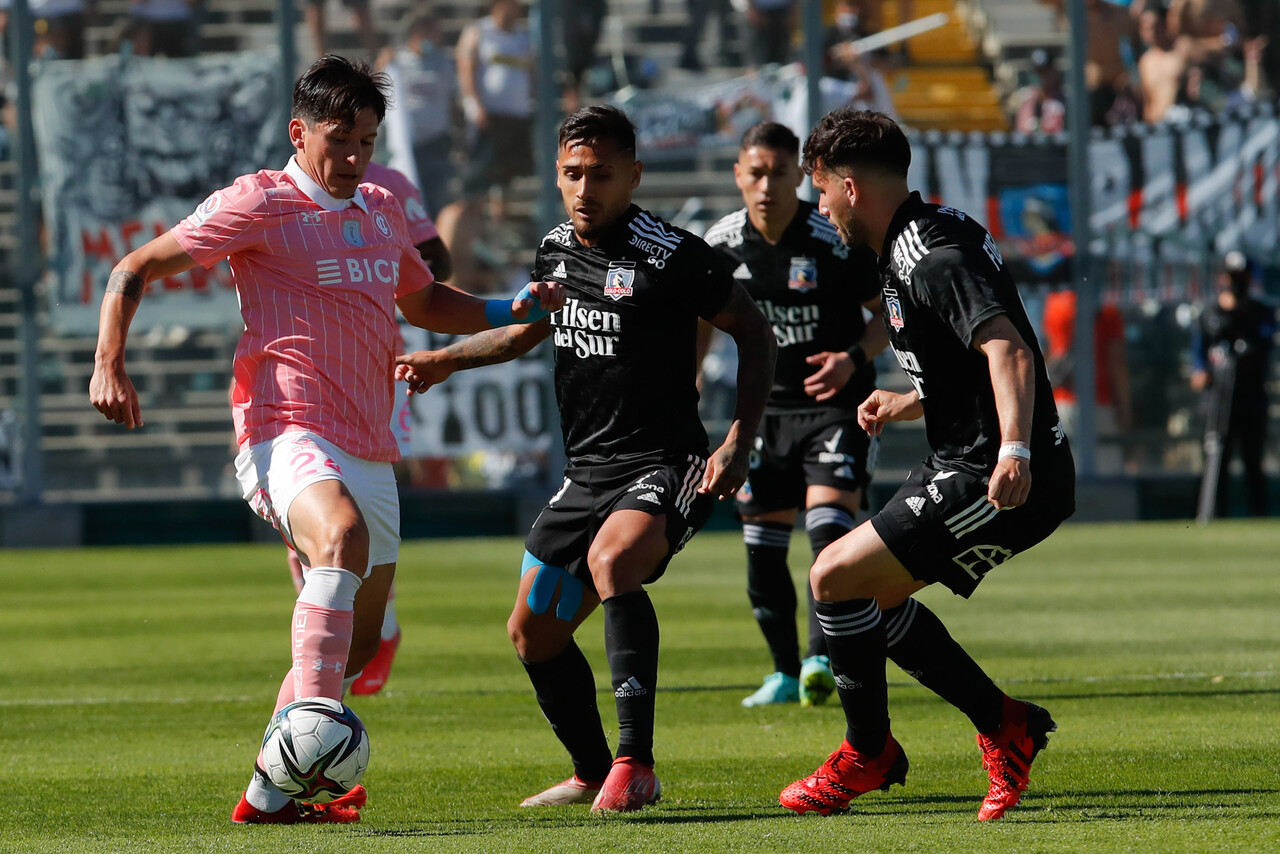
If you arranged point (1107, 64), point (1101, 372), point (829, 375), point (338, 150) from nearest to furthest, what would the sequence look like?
point (338, 150), point (829, 375), point (1101, 372), point (1107, 64)

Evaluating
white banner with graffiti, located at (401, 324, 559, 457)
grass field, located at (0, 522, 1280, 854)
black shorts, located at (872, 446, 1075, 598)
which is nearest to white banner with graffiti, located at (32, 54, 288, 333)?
white banner with graffiti, located at (401, 324, 559, 457)

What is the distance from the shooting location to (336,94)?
5090mm

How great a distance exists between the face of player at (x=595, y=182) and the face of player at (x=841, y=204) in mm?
610

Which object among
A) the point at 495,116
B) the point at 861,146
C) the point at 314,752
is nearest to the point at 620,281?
the point at 861,146

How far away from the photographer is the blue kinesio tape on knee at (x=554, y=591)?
209 inches

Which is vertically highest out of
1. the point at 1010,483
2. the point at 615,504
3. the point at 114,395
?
the point at 114,395

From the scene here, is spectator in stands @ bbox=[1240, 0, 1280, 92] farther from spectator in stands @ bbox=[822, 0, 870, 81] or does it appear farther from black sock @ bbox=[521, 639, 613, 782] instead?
black sock @ bbox=[521, 639, 613, 782]

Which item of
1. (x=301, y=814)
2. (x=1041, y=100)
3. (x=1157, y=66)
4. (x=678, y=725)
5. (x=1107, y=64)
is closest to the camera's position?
(x=301, y=814)

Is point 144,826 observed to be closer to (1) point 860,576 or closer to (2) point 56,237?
(1) point 860,576

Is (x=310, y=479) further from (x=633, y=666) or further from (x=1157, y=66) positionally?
(x=1157, y=66)

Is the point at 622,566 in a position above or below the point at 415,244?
below

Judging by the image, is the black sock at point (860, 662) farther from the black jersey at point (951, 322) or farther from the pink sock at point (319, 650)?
the pink sock at point (319, 650)

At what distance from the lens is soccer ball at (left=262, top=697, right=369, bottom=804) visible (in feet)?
14.7

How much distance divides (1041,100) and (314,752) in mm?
16585
